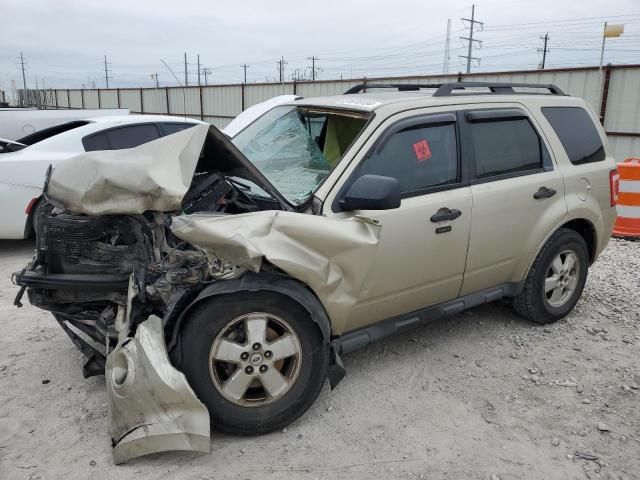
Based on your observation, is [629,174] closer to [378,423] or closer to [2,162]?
[378,423]

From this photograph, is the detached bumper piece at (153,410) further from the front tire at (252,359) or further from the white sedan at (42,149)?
the white sedan at (42,149)

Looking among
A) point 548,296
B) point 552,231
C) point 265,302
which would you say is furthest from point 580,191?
point 265,302

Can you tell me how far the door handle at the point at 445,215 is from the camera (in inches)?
136

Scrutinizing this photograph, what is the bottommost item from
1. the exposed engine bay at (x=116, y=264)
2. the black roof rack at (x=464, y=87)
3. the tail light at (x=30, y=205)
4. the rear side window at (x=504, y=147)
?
the tail light at (x=30, y=205)

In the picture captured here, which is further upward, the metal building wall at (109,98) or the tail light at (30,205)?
the metal building wall at (109,98)

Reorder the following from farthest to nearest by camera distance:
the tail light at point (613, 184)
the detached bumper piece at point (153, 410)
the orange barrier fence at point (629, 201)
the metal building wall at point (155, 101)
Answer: the metal building wall at point (155, 101) → the orange barrier fence at point (629, 201) → the tail light at point (613, 184) → the detached bumper piece at point (153, 410)

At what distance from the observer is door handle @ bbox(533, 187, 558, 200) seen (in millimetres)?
4023

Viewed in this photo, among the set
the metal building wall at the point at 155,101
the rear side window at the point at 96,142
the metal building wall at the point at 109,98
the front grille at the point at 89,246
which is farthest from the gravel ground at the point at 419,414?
the metal building wall at the point at 109,98

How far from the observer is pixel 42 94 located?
36344 millimetres

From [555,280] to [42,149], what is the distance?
557 cm

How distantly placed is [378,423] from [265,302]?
3.34 feet

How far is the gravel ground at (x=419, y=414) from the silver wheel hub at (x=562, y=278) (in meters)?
0.25

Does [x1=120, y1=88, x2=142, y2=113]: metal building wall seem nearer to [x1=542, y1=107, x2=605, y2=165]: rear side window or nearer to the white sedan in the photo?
the white sedan

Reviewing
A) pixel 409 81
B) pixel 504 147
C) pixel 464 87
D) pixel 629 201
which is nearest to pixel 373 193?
pixel 504 147
